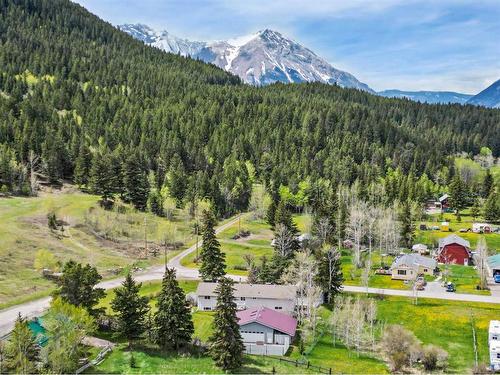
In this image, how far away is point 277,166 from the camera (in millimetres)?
166000

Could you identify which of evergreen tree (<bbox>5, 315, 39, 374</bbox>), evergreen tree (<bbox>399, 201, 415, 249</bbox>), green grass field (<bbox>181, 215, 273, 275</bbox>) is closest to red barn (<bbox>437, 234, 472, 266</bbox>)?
evergreen tree (<bbox>399, 201, 415, 249</bbox>)

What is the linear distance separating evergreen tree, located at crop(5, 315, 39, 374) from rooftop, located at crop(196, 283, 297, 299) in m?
32.7

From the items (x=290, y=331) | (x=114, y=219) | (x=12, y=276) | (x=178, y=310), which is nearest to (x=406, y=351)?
(x=290, y=331)

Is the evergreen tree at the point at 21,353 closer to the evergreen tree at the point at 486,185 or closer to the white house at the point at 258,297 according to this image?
the white house at the point at 258,297

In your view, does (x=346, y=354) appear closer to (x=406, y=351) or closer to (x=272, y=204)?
(x=406, y=351)

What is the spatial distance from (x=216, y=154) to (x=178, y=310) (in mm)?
115699

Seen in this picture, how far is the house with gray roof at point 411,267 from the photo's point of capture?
89.9 metres

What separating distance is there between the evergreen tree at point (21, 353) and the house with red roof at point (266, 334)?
87.2ft

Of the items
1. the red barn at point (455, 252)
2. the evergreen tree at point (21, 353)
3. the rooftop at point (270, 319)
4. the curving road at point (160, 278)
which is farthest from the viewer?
the red barn at point (455, 252)

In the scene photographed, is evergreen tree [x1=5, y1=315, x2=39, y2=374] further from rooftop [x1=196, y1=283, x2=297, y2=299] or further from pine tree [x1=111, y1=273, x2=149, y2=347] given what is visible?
rooftop [x1=196, y1=283, x2=297, y2=299]

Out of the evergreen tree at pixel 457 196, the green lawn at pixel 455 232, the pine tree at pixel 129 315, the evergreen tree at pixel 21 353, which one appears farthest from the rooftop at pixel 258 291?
the evergreen tree at pixel 457 196

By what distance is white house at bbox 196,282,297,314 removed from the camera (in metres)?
71.9

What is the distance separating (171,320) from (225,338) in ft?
23.5

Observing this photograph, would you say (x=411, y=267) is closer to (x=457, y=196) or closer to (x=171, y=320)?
(x=171, y=320)
